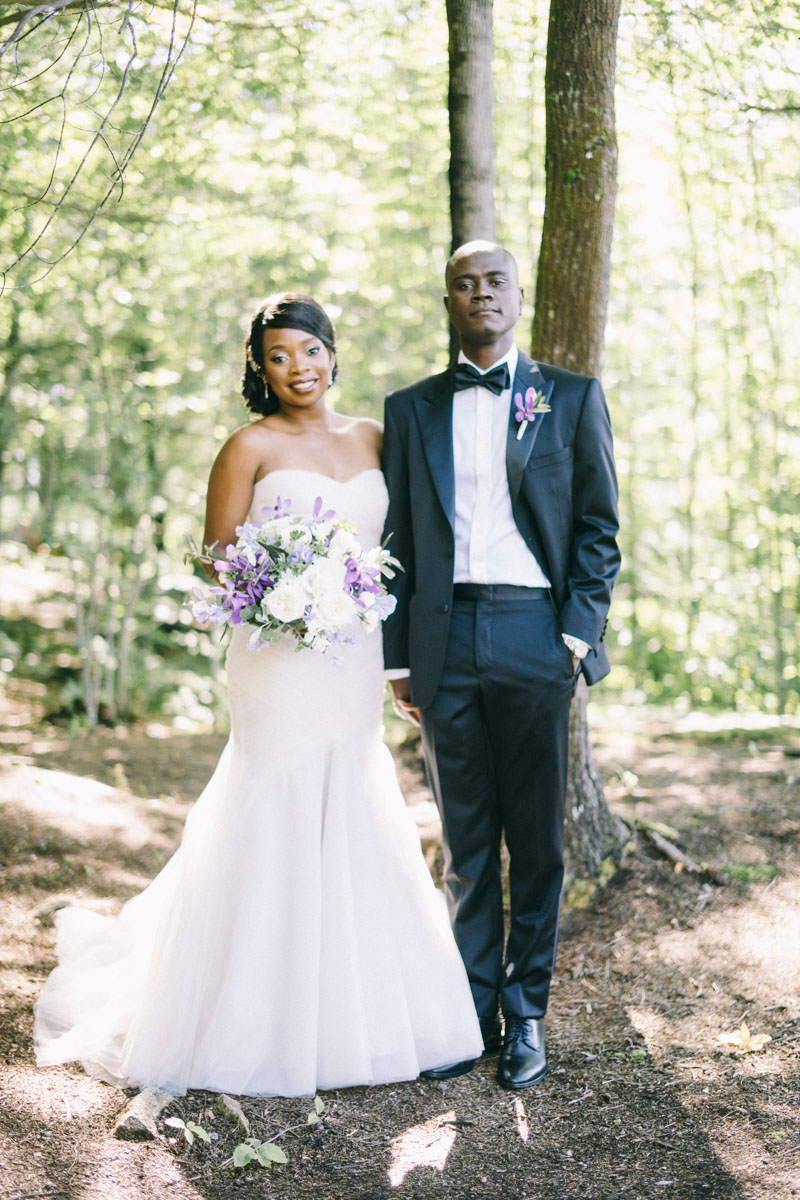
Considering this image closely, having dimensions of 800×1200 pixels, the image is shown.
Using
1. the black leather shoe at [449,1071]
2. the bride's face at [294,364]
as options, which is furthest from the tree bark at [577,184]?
the black leather shoe at [449,1071]

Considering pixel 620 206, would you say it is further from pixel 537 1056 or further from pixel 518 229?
pixel 537 1056

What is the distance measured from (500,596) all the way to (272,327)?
1.03 meters

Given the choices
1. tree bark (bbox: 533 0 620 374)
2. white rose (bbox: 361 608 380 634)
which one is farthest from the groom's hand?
tree bark (bbox: 533 0 620 374)

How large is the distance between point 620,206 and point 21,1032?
6.37 metres

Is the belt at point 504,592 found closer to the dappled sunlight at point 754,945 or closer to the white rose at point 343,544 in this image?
the white rose at point 343,544

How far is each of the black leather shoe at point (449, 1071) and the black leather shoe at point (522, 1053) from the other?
10cm

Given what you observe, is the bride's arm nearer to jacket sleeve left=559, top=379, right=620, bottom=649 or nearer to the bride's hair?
the bride's hair

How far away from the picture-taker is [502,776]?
2906 mm

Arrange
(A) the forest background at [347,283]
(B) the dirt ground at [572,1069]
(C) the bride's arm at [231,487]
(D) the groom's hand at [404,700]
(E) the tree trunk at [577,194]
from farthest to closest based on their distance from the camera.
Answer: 1. (A) the forest background at [347,283]
2. (E) the tree trunk at [577,194]
3. (D) the groom's hand at [404,700]
4. (C) the bride's arm at [231,487]
5. (B) the dirt ground at [572,1069]

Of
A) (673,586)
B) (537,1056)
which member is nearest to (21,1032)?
(537,1056)

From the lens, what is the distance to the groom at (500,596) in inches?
109

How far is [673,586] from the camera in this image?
9305 millimetres

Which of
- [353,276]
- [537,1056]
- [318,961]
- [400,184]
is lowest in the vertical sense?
[537,1056]

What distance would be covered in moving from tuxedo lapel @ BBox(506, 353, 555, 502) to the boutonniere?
1 centimetres
